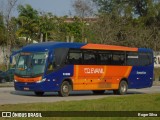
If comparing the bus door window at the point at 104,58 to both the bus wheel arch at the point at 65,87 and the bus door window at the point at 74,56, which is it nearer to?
the bus door window at the point at 74,56

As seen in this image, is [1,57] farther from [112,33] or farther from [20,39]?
[112,33]

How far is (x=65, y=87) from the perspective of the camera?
2780 centimetres

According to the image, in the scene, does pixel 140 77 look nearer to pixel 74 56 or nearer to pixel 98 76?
pixel 98 76

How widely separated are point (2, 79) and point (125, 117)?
Answer: 33234mm

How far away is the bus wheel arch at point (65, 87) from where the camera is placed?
90.3ft

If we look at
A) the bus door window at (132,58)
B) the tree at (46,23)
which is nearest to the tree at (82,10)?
the tree at (46,23)

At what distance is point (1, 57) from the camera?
69.4m

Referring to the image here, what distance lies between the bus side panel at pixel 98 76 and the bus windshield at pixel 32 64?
7.51 ft

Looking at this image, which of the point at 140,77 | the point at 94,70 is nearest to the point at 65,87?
the point at 94,70

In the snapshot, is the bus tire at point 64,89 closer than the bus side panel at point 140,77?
Yes

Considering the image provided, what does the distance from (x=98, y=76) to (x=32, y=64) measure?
15.5ft

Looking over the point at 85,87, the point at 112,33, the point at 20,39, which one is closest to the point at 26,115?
the point at 85,87

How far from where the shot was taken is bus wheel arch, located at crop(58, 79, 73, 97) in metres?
27.5

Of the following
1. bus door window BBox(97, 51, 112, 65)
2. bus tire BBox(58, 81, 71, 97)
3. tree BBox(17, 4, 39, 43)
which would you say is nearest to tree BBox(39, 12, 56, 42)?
tree BBox(17, 4, 39, 43)
